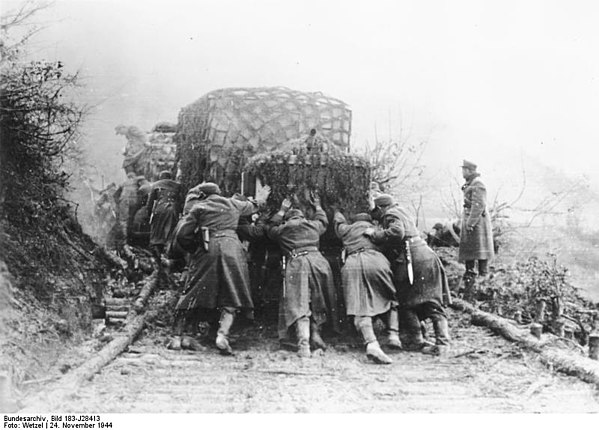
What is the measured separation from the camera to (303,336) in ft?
21.9

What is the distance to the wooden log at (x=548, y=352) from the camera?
5.51 m

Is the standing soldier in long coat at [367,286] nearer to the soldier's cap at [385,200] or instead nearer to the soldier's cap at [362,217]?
→ the soldier's cap at [362,217]

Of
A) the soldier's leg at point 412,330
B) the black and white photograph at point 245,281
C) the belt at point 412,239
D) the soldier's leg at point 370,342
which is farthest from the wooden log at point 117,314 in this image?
the belt at point 412,239

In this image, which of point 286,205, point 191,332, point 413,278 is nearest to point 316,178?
point 286,205

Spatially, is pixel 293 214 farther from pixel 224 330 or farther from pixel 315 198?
pixel 224 330

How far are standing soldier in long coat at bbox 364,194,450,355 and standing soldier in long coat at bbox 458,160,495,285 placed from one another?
6.78ft

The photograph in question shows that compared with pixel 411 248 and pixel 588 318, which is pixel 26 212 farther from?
pixel 588 318

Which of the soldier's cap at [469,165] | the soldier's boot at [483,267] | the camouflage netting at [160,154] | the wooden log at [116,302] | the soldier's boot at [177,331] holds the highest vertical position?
the camouflage netting at [160,154]

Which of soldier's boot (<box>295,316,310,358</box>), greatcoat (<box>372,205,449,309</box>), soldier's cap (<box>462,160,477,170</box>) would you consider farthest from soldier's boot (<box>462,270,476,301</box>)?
soldier's boot (<box>295,316,310,358</box>)

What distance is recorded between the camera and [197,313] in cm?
705

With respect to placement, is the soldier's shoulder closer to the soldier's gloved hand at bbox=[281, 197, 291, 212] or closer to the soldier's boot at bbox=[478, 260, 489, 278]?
the soldier's boot at bbox=[478, 260, 489, 278]

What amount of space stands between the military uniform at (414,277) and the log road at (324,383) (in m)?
0.38

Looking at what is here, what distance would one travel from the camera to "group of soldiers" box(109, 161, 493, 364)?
685cm

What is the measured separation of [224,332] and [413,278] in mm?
2073
